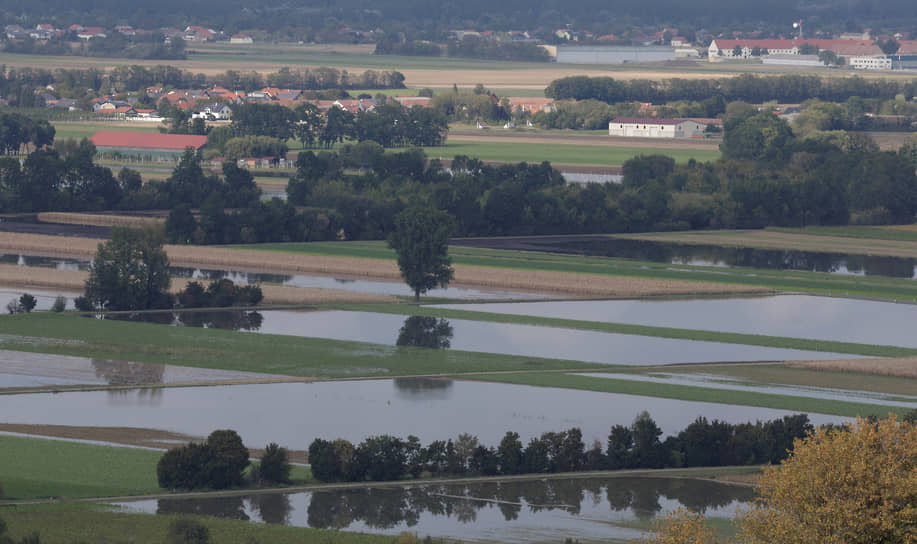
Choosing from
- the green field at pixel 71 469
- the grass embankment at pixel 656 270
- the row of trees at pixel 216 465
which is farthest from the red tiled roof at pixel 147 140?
the row of trees at pixel 216 465

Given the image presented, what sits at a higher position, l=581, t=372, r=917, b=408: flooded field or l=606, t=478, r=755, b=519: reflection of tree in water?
l=581, t=372, r=917, b=408: flooded field

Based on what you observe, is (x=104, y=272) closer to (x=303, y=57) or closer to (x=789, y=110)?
(x=789, y=110)

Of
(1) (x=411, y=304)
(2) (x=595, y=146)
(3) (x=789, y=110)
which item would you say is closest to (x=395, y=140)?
(2) (x=595, y=146)

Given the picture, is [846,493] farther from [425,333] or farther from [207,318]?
[207,318]

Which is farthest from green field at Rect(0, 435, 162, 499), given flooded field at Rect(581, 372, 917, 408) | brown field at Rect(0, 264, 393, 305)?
brown field at Rect(0, 264, 393, 305)

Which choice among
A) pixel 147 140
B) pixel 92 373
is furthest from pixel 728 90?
pixel 92 373

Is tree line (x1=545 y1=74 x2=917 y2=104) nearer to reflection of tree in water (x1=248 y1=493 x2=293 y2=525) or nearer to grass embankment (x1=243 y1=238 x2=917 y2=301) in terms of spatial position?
grass embankment (x1=243 y1=238 x2=917 y2=301)
